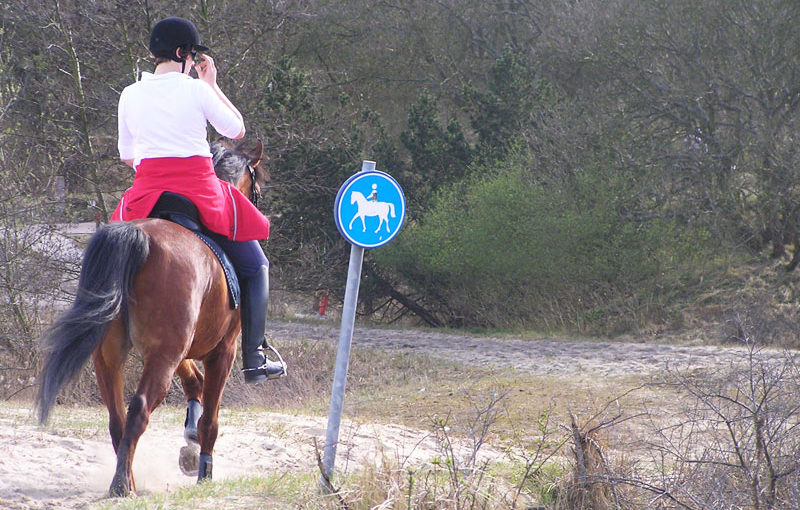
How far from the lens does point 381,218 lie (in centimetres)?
546

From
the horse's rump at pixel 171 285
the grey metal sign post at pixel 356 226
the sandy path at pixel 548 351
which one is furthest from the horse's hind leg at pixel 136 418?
the sandy path at pixel 548 351

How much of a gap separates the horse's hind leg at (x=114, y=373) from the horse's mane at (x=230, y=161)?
5.38 ft

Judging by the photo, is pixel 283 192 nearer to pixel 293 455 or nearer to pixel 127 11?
pixel 127 11

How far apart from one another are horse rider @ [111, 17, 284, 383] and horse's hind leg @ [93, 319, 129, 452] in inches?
32.6

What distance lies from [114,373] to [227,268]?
3.06 ft

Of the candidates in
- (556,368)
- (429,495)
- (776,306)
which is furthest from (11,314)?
(776,306)

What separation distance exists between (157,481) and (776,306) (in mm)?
15906

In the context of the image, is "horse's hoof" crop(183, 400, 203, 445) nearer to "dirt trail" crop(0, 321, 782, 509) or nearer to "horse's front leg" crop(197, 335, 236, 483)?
"horse's front leg" crop(197, 335, 236, 483)

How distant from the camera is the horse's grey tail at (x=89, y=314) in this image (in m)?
4.82

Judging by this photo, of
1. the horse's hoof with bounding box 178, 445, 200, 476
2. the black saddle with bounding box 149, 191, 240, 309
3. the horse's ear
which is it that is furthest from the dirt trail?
the horse's ear

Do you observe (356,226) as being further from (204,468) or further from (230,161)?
(204,468)

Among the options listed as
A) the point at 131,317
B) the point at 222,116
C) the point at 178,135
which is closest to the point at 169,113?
the point at 178,135

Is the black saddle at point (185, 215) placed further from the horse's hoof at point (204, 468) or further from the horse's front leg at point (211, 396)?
the horse's hoof at point (204, 468)

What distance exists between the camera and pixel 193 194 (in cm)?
557
